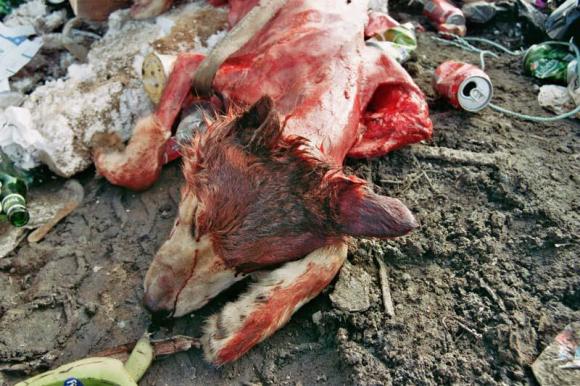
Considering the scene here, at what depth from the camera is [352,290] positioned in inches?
115

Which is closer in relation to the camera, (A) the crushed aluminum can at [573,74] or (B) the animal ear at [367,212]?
(B) the animal ear at [367,212]

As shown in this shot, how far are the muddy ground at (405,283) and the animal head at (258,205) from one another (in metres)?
0.37

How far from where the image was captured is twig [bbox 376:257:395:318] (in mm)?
2856

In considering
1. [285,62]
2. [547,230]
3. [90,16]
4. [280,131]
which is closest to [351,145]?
[285,62]

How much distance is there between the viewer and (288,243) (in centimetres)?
254

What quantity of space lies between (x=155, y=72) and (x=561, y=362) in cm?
309

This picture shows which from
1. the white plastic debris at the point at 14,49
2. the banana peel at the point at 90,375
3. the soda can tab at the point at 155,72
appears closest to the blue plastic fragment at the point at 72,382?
the banana peel at the point at 90,375

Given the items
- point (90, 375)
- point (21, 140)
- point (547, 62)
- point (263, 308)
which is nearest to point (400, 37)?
point (547, 62)

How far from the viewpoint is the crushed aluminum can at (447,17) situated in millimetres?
5016

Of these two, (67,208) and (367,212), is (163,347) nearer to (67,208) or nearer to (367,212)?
Result: (367,212)

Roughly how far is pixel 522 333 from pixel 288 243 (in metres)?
1.31

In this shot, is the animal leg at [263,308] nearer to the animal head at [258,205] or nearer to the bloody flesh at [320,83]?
the animal head at [258,205]

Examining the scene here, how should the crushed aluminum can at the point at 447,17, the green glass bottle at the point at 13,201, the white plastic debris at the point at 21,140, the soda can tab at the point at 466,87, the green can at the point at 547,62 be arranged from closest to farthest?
1. the green glass bottle at the point at 13,201
2. the white plastic debris at the point at 21,140
3. the soda can tab at the point at 466,87
4. the green can at the point at 547,62
5. the crushed aluminum can at the point at 447,17

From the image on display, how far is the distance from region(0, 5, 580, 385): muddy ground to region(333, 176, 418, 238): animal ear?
69cm
